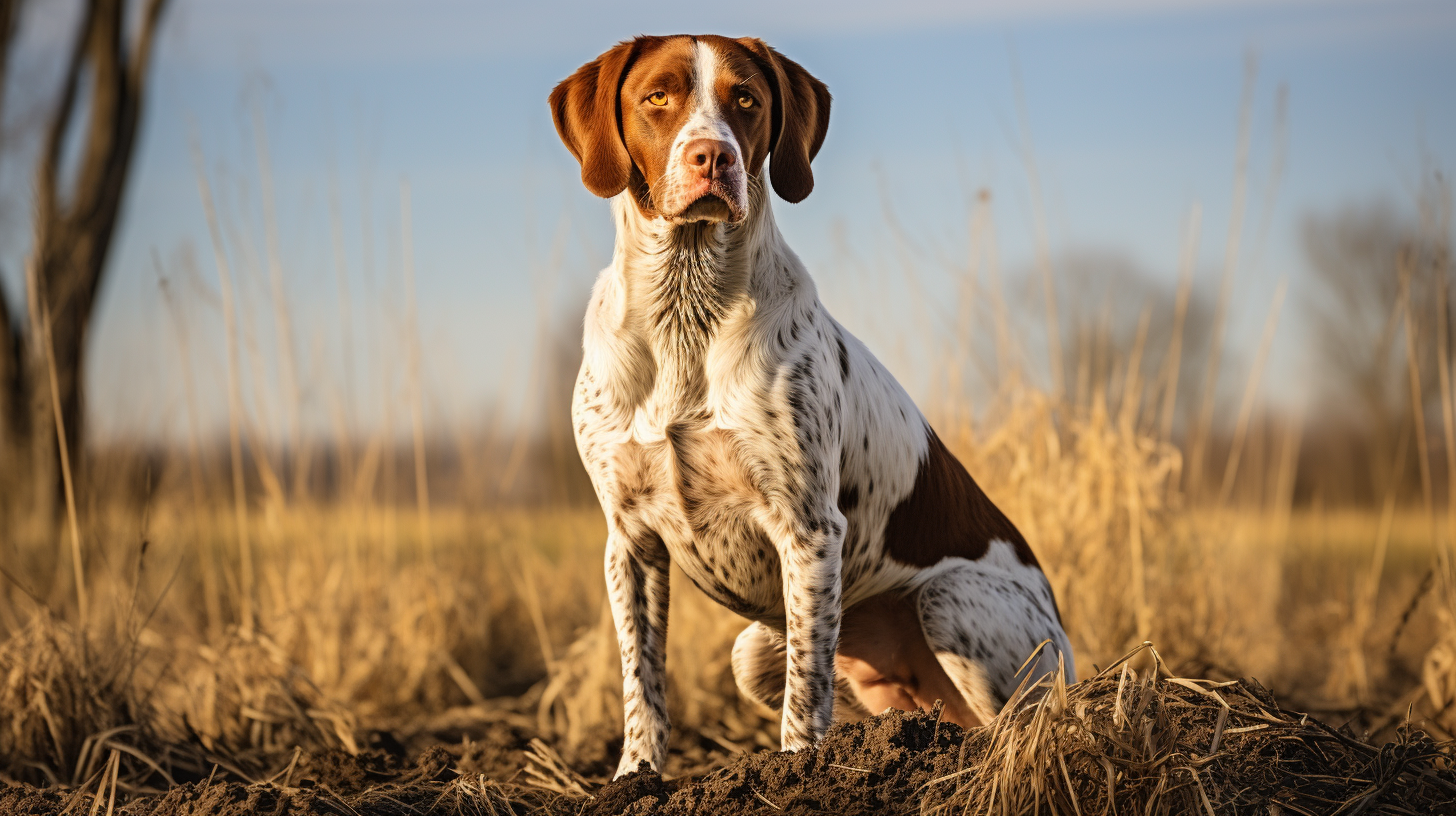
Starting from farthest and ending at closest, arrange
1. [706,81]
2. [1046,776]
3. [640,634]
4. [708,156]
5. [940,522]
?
[940,522] < [640,634] < [706,81] < [708,156] < [1046,776]

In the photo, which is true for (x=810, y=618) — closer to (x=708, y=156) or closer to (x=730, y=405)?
(x=730, y=405)

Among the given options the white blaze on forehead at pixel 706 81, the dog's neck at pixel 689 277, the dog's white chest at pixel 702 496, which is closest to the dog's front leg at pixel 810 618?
the dog's white chest at pixel 702 496

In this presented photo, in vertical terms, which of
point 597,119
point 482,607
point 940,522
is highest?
point 597,119

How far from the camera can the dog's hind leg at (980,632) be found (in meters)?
2.79

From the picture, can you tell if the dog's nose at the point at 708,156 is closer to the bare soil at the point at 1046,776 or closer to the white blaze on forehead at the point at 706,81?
the white blaze on forehead at the point at 706,81

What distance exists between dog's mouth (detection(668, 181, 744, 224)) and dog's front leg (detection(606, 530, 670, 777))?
2.55 feet

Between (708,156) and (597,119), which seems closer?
(708,156)

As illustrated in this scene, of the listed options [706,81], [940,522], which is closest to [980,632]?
[940,522]

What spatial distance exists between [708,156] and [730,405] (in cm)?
56

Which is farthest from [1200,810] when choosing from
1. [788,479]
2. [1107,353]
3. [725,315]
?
[1107,353]

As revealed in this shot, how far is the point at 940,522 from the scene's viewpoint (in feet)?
9.56

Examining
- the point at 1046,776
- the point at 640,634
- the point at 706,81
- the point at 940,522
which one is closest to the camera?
the point at 1046,776

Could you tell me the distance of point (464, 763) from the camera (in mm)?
3363

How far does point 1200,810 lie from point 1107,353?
296cm
